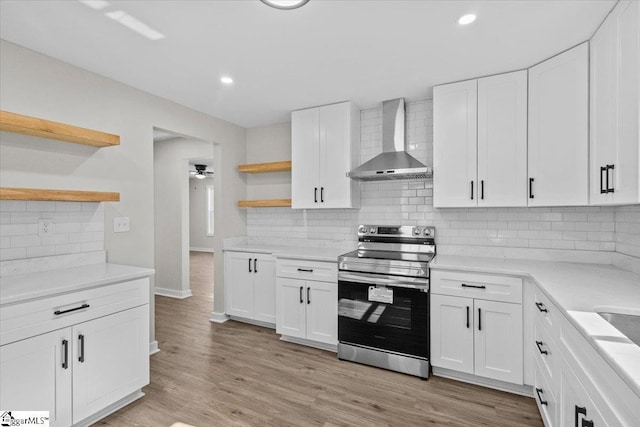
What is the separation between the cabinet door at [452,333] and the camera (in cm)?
245

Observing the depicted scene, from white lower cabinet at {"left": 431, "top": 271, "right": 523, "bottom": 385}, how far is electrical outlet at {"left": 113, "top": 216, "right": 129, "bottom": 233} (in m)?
2.81

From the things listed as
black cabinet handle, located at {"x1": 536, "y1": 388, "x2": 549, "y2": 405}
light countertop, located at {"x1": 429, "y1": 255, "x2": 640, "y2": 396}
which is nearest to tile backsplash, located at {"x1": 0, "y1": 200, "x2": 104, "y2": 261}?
light countertop, located at {"x1": 429, "y1": 255, "x2": 640, "y2": 396}

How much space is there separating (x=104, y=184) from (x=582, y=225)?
13.7 feet

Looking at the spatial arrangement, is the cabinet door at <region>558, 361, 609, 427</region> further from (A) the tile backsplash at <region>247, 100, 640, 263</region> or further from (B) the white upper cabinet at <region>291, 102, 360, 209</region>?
(B) the white upper cabinet at <region>291, 102, 360, 209</region>

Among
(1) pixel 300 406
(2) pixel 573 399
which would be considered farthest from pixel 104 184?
(2) pixel 573 399

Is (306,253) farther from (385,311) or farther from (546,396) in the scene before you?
(546,396)

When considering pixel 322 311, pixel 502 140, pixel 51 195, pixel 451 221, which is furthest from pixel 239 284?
pixel 502 140

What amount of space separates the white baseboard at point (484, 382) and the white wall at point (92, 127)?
9.68 feet

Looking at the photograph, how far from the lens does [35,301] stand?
171 centimetres

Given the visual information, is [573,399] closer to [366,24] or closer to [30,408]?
[366,24]

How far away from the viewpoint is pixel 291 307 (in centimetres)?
324

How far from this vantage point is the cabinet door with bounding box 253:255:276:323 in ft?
11.7

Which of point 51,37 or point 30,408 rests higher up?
point 51,37

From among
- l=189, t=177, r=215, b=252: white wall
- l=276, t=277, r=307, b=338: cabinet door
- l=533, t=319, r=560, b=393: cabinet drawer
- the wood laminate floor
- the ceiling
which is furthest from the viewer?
l=189, t=177, r=215, b=252: white wall
